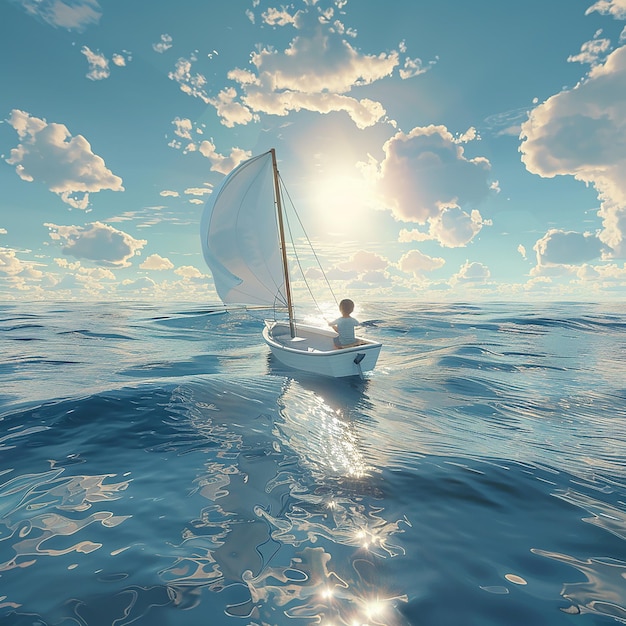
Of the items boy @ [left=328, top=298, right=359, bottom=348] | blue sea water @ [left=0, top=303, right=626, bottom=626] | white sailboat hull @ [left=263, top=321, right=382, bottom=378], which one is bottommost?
blue sea water @ [left=0, top=303, right=626, bottom=626]

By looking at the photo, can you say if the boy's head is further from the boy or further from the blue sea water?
the blue sea water

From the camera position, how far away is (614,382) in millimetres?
12492

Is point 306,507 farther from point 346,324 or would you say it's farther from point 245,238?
point 245,238

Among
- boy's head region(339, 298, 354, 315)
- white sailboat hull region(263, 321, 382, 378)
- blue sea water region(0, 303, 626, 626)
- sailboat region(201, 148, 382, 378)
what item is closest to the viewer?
blue sea water region(0, 303, 626, 626)

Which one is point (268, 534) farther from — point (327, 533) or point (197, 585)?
point (197, 585)

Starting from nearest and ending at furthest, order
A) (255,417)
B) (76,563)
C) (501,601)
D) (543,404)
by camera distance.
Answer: (501,601), (76,563), (255,417), (543,404)

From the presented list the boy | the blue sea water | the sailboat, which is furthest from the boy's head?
the sailboat

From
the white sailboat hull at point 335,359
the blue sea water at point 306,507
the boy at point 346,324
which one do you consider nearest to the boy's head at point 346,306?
the boy at point 346,324

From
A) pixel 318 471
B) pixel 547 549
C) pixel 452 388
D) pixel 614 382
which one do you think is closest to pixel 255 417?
pixel 318 471

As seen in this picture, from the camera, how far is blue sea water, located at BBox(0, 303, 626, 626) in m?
2.89

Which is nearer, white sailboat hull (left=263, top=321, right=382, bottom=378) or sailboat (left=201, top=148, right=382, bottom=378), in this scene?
white sailboat hull (left=263, top=321, right=382, bottom=378)

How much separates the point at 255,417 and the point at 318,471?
303 centimetres

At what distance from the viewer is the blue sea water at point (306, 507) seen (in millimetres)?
2891

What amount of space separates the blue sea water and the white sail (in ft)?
28.0
